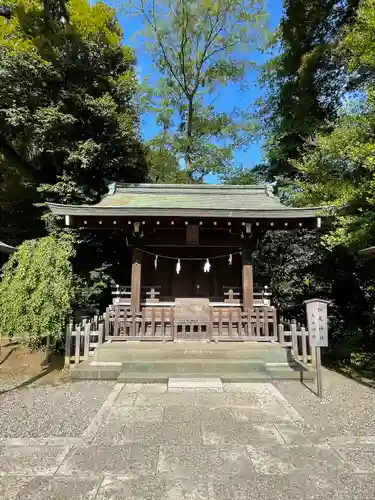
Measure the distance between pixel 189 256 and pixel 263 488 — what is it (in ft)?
23.5

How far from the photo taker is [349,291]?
1017 cm

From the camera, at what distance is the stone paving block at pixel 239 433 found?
11.9ft

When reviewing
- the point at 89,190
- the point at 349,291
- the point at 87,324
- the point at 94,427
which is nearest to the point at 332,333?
the point at 349,291

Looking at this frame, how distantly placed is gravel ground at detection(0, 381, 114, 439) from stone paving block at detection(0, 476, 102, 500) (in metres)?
1.02

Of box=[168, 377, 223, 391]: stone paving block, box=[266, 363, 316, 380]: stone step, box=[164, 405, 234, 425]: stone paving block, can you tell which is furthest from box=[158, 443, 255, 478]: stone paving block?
box=[266, 363, 316, 380]: stone step

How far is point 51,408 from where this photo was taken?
4.88m

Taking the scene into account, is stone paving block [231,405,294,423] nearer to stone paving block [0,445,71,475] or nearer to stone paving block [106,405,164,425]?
stone paving block [106,405,164,425]

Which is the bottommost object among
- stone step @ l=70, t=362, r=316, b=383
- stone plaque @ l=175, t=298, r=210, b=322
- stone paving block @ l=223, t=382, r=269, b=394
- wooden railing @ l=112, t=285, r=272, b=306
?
stone paving block @ l=223, t=382, r=269, b=394

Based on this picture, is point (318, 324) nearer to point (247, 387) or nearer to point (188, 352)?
point (247, 387)

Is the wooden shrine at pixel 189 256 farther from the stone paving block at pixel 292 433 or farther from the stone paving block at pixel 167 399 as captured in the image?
the stone paving block at pixel 292 433

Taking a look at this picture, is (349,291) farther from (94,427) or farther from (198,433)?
(94,427)

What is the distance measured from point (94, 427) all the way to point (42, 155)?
10248 mm

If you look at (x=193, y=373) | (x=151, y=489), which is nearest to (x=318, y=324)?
(x=193, y=373)

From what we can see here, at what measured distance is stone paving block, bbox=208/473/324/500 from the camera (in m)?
2.65
